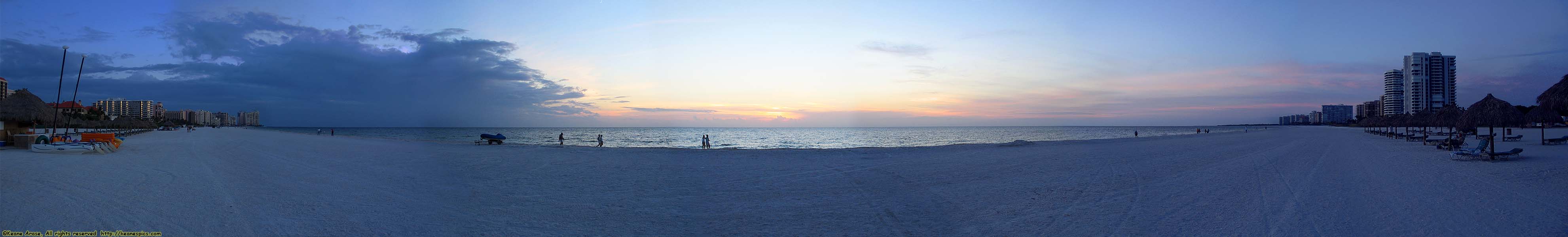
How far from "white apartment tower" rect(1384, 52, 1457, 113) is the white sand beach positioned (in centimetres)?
13173

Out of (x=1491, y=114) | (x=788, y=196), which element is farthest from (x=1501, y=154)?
(x=788, y=196)

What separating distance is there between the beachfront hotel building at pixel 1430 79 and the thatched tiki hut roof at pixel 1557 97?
128 metres

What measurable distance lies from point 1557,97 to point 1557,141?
11.9 m

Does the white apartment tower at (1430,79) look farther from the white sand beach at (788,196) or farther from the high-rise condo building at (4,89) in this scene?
the high-rise condo building at (4,89)

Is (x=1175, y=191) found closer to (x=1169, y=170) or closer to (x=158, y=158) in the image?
(x=1169, y=170)

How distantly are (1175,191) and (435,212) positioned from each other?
30.0 feet

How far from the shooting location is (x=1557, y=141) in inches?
825

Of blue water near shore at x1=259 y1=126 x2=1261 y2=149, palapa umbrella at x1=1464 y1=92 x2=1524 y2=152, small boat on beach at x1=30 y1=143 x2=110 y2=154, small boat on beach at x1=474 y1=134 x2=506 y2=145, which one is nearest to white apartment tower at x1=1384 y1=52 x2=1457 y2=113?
blue water near shore at x1=259 y1=126 x2=1261 y2=149

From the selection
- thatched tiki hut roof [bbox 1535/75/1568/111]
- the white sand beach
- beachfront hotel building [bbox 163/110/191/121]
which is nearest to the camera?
the white sand beach

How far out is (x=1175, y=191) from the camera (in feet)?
27.5

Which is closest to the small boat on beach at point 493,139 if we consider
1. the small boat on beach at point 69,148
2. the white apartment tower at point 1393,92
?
the small boat on beach at point 69,148

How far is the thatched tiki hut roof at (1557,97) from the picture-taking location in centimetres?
1334

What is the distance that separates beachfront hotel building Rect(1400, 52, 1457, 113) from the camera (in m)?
107

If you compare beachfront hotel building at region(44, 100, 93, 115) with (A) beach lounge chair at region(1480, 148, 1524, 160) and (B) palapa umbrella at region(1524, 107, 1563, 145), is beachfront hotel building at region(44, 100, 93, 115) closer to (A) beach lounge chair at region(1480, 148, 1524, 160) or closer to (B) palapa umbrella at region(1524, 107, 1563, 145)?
(A) beach lounge chair at region(1480, 148, 1524, 160)
